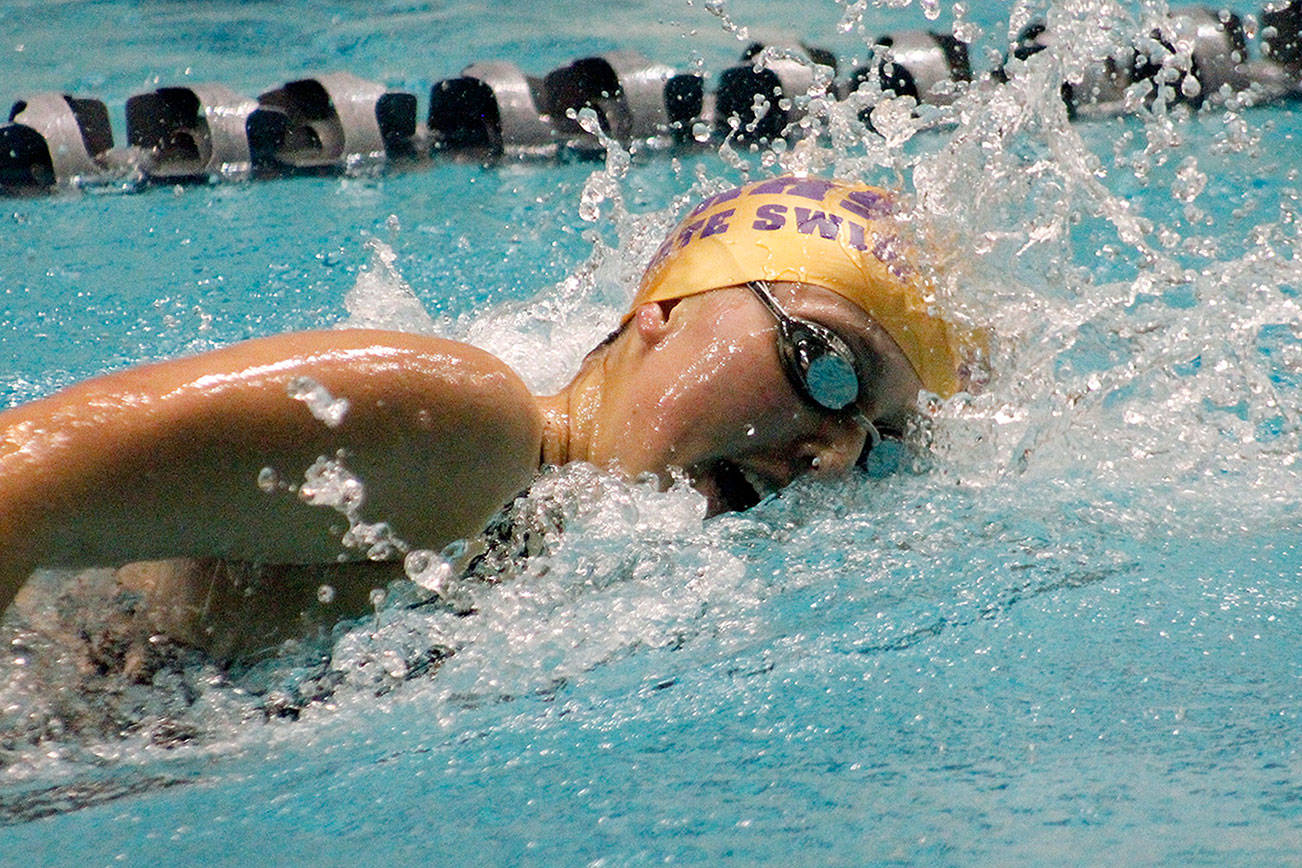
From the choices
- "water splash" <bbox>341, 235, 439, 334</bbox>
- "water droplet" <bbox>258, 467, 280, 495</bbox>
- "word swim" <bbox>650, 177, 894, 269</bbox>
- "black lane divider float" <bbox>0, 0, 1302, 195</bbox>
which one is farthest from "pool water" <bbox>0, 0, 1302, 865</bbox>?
"black lane divider float" <bbox>0, 0, 1302, 195</bbox>

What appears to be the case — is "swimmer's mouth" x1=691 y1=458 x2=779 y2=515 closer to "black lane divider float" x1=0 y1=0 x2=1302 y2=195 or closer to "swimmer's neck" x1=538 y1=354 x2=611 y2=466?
"swimmer's neck" x1=538 y1=354 x2=611 y2=466

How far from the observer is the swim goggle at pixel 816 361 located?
1670 millimetres

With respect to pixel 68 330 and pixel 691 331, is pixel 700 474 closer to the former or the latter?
pixel 691 331

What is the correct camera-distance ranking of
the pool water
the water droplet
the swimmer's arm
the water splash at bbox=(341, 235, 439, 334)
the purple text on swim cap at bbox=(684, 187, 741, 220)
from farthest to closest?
the water splash at bbox=(341, 235, 439, 334)
the purple text on swim cap at bbox=(684, 187, 741, 220)
the water droplet
the swimmer's arm
the pool water

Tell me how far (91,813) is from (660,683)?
587 mm

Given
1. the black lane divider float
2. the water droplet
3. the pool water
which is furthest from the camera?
the black lane divider float

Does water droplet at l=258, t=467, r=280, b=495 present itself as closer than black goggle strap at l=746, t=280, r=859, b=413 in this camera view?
Yes

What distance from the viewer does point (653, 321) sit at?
1.77 meters

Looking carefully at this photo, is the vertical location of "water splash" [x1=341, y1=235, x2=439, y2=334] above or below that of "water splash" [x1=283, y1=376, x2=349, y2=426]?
below

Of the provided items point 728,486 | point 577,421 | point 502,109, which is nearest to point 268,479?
point 577,421

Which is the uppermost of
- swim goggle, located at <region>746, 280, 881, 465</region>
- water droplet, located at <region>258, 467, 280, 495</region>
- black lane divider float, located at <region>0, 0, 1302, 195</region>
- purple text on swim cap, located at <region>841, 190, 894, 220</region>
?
black lane divider float, located at <region>0, 0, 1302, 195</region>

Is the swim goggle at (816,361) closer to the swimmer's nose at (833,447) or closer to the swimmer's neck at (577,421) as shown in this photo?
the swimmer's nose at (833,447)

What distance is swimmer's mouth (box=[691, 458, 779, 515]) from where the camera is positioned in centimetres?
172

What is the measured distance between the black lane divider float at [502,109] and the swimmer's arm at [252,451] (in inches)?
111
